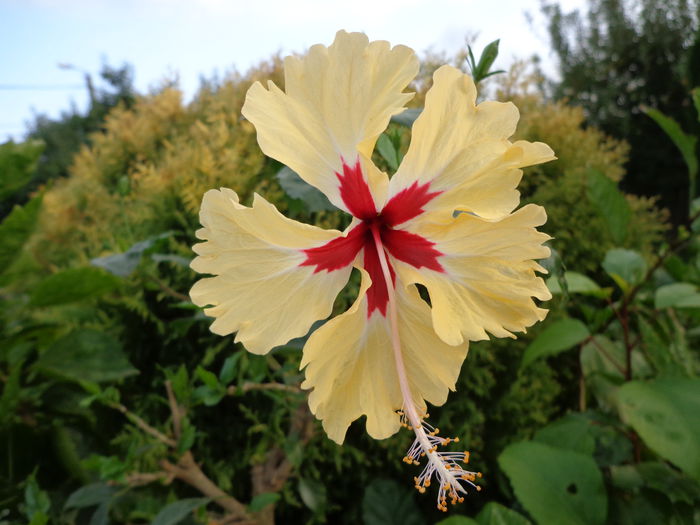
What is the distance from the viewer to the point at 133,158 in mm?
2092

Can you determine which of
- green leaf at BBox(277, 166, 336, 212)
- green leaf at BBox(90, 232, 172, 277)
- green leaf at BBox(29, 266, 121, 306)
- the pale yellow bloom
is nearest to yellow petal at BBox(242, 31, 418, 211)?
the pale yellow bloom

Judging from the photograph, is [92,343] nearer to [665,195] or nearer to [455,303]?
[455,303]

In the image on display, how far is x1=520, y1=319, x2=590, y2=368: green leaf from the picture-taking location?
1140 mm

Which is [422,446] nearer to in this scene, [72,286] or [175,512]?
[175,512]

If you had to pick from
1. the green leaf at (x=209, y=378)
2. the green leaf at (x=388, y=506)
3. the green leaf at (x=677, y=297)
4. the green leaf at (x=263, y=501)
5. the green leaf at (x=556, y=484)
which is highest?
the green leaf at (x=209, y=378)

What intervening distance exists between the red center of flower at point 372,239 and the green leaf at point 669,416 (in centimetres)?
66

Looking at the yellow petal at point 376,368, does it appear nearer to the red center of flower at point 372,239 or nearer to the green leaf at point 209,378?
the red center of flower at point 372,239

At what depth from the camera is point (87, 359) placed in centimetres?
113

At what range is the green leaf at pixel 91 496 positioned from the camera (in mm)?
955

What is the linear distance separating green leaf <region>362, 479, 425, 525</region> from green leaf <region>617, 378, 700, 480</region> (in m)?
0.60

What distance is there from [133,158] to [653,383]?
1.91 metres

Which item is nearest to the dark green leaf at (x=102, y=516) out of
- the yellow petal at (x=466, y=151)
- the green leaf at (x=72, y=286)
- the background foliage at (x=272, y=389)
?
the background foliage at (x=272, y=389)

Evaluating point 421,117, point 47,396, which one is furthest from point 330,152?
point 47,396

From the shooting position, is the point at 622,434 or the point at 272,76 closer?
the point at 622,434
